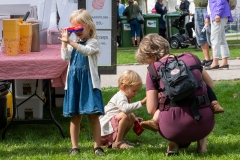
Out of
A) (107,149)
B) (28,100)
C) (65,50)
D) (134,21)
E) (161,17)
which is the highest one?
(161,17)

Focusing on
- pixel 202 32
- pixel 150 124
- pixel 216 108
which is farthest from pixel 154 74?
pixel 202 32

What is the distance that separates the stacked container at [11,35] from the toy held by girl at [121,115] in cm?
110

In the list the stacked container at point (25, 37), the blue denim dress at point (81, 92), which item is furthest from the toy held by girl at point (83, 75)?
the stacked container at point (25, 37)

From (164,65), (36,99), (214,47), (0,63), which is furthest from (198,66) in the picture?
(214,47)

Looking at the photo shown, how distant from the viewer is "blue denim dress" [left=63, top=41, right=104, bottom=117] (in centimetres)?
492

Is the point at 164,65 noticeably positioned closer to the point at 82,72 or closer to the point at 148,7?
the point at 82,72

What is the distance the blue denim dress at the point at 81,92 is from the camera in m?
4.92

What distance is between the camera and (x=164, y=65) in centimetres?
464

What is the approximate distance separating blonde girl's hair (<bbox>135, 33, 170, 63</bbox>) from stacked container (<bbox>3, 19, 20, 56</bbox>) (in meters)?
1.46

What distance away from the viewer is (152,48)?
4.83 metres

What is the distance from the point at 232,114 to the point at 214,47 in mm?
3651

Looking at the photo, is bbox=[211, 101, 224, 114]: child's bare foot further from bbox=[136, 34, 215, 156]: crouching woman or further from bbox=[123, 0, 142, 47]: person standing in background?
bbox=[123, 0, 142, 47]: person standing in background

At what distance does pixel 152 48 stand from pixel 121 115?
826mm

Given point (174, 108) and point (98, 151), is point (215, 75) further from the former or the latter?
point (174, 108)
